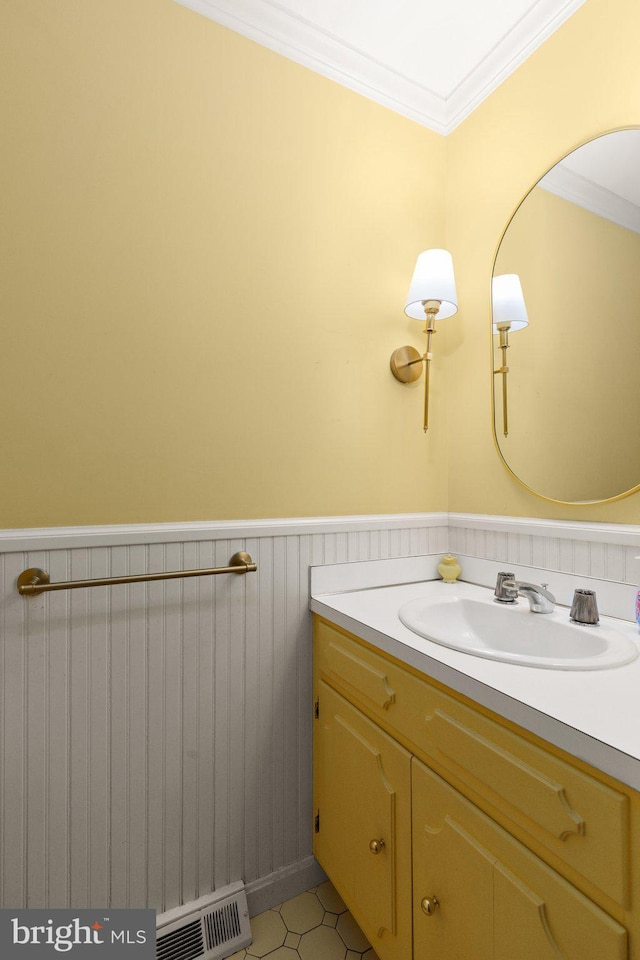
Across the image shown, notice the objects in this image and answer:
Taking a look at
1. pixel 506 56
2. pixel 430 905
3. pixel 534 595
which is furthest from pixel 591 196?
pixel 430 905

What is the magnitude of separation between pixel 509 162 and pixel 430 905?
192cm

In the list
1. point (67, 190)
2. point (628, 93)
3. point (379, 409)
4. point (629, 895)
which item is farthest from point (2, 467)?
point (628, 93)

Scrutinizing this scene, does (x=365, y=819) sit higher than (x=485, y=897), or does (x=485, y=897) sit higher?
(x=485, y=897)

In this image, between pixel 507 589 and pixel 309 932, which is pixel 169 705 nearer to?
pixel 309 932

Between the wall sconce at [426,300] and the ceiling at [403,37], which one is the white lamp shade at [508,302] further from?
the ceiling at [403,37]

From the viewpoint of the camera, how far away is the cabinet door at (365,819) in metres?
0.98

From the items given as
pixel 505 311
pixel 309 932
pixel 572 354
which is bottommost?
pixel 309 932

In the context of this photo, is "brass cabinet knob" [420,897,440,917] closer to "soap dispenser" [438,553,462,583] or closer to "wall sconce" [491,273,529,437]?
"soap dispenser" [438,553,462,583]

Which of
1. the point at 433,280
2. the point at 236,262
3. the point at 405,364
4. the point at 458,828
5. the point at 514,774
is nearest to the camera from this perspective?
the point at 514,774

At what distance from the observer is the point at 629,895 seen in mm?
566

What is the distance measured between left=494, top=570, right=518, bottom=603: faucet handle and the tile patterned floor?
37.6 inches

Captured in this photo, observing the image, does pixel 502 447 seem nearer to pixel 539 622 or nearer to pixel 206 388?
pixel 539 622

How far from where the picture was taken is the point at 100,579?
108 cm

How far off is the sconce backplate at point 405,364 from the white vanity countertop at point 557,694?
0.82 m
